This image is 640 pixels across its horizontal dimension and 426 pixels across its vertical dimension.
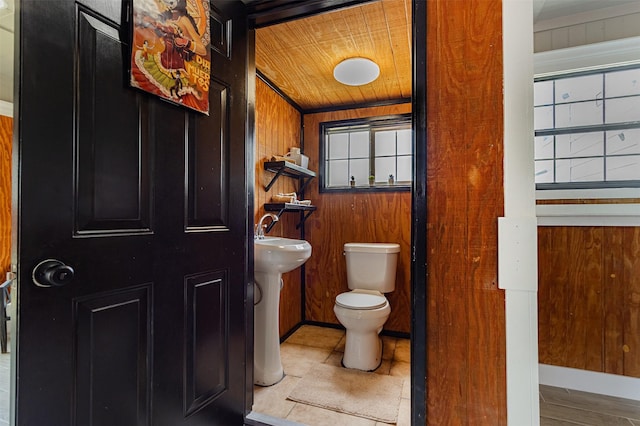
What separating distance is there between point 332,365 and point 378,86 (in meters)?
2.21

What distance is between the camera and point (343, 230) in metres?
2.79

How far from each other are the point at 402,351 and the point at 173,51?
242 centimetres

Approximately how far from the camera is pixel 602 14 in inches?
69.7

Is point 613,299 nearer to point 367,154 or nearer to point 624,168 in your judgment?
point 624,168

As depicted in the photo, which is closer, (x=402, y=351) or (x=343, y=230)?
(x=402, y=351)

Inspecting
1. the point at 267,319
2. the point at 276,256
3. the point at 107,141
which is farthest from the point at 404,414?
the point at 107,141

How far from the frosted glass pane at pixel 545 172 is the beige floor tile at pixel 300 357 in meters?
1.97

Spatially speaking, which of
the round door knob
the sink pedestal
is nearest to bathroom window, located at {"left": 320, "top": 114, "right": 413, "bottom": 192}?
the sink pedestal

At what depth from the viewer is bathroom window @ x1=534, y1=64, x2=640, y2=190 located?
183cm

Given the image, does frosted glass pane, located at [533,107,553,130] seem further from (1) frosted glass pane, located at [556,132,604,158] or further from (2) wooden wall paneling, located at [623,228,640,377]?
(2) wooden wall paneling, located at [623,228,640,377]

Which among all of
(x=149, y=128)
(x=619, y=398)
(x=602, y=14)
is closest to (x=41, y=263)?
(x=149, y=128)

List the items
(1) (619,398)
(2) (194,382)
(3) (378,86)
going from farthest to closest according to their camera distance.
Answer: (3) (378,86) < (1) (619,398) < (2) (194,382)

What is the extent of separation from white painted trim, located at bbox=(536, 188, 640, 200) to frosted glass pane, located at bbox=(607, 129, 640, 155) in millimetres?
299

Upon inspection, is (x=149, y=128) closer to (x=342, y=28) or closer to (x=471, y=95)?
(x=471, y=95)
